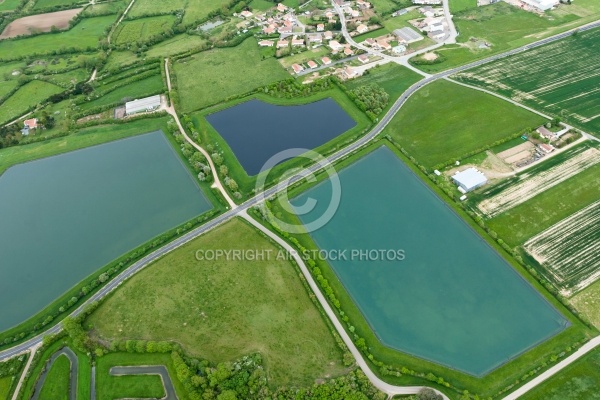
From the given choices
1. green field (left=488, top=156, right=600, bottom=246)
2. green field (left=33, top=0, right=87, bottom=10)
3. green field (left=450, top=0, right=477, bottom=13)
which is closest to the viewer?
green field (left=488, top=156, right=600, bottom=246)

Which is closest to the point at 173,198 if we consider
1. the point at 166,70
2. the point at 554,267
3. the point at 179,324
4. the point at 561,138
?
the point at 179,324

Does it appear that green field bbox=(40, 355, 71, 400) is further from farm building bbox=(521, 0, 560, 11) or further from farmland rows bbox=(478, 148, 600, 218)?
farm building bbox=(521, 0, 560, 11)

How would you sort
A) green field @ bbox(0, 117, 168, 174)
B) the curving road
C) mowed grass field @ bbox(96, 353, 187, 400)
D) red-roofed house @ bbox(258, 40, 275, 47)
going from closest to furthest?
mowed grass field @ bbox(96, 353, 187, 400)
the curving road
green field @ bbox(0, 117, 168, 174)
red-roofed house @ bbox(258, 40, 275, 47)

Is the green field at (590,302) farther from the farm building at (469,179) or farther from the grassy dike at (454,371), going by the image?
the farm building at (469,179)

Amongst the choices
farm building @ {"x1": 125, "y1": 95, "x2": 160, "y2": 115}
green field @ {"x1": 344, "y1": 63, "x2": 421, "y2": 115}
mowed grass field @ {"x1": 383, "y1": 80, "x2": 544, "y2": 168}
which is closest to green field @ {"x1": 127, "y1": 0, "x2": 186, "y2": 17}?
farm building @ {"x1": 125, "y1": 95, "x2": 160, "y2": 115}

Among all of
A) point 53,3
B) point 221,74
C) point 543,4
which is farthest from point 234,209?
point 53,3

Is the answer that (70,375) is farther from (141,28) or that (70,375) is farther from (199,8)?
(199,8)

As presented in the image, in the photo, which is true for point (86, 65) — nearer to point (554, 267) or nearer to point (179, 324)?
point (179, 324)

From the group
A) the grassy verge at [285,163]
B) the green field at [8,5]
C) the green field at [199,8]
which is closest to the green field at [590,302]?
the grassy verge at [285,163]

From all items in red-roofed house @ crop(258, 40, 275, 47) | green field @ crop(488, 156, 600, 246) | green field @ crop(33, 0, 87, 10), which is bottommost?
green field @ crop(488, 156, 600, 246)
